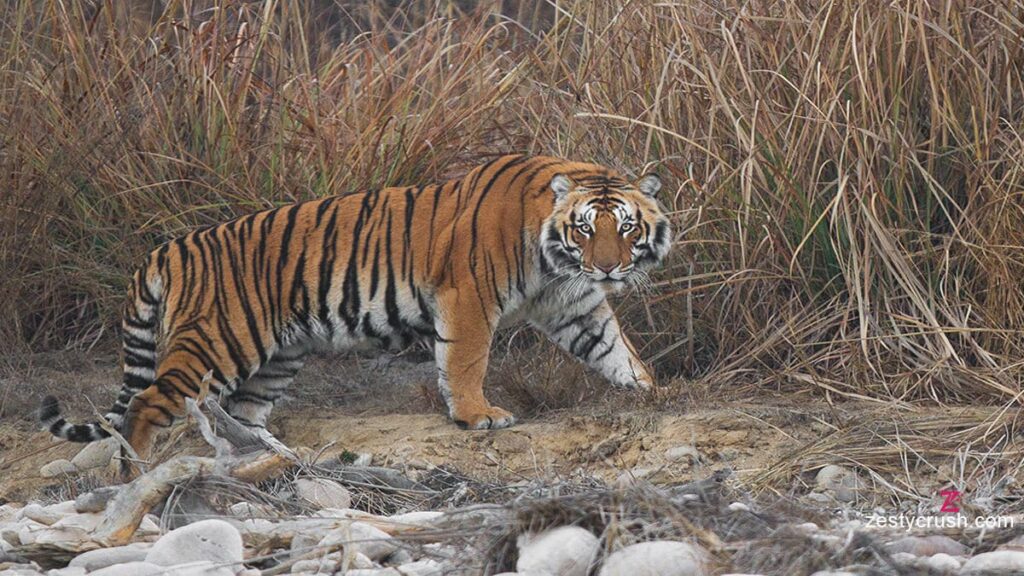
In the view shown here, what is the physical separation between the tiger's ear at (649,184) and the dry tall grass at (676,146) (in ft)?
0.70

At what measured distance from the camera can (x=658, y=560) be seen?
327cm

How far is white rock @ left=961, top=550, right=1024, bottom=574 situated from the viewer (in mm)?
3361

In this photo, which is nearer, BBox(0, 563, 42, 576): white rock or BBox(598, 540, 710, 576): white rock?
BBox(598, 540, 710, 576): white rock

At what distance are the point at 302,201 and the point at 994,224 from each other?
2.90m

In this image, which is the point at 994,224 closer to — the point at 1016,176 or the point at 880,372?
the point at 1016,176

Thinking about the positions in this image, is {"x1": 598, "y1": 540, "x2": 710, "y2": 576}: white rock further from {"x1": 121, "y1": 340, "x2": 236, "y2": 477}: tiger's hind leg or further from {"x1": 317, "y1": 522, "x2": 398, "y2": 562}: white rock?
{"x1": 121, "y1": 340, "x2": 236, "y2": 477}: tiger's hind leg

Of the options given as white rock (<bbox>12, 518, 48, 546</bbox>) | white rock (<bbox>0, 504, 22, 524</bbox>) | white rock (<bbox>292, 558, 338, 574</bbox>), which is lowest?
white rock (<bbox>0, 504, 22, 524</bbox>)

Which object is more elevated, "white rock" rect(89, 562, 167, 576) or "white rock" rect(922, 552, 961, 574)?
"white rock" rect(89, 562, 167, 576)

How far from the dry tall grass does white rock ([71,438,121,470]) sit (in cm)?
90

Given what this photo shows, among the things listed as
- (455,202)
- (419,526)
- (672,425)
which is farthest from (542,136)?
(419,526)

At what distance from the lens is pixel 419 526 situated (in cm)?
387

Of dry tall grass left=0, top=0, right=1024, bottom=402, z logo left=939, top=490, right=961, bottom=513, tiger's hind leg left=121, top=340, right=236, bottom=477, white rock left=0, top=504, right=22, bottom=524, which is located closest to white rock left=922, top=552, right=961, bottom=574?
z logo left=939, top=490, right=961, bottom=513
